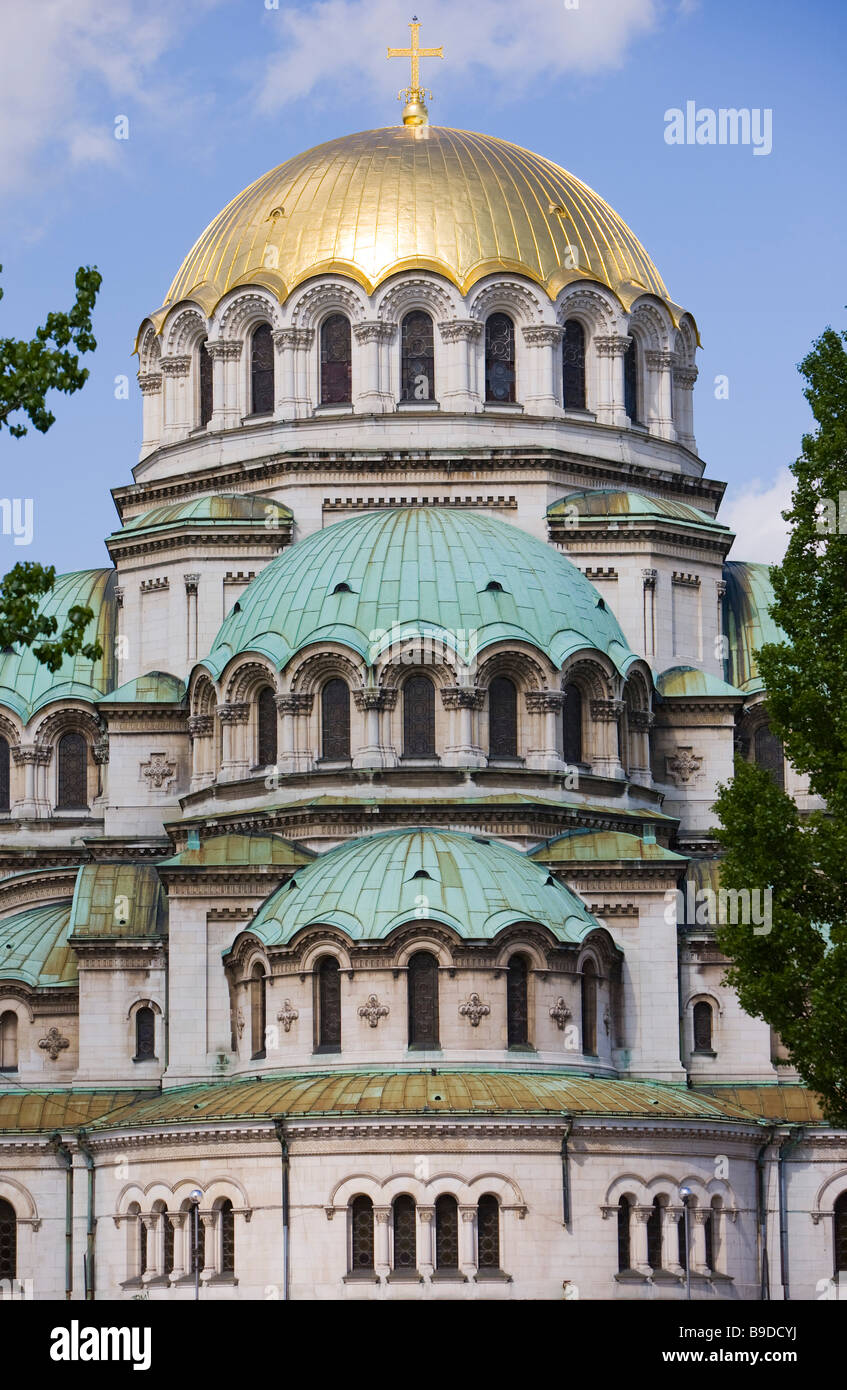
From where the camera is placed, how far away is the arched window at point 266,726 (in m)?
54.1

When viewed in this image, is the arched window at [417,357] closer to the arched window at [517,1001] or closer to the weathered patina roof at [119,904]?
the weathered patina roof at [119,904]

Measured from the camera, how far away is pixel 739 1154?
1948 inches

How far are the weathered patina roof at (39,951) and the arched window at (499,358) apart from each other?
14358 mm

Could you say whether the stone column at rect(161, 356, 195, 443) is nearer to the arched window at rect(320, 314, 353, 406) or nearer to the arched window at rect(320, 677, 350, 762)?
the arched window at rect(320, 314, 353, 406)

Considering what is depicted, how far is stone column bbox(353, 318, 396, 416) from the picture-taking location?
6006cm

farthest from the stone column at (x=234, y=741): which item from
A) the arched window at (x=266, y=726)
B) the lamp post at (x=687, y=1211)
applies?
the lamp post at (x=687, y=1211)

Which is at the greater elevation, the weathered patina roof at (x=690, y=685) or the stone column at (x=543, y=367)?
the stone column at (x=543, y=367)

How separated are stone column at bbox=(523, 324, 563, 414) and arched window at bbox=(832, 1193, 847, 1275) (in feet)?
60.0

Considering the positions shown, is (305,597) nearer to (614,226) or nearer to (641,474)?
(641,474)

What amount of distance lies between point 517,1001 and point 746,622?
14.0m

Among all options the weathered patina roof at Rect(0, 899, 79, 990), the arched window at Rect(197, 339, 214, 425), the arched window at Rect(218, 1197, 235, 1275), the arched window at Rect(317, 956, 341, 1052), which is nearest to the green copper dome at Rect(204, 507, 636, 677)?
the weathered patina roof at Rect(0, 899, 79, 990)

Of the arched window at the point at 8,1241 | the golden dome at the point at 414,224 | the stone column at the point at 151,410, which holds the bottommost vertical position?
the arched window at the point at 8,1241
